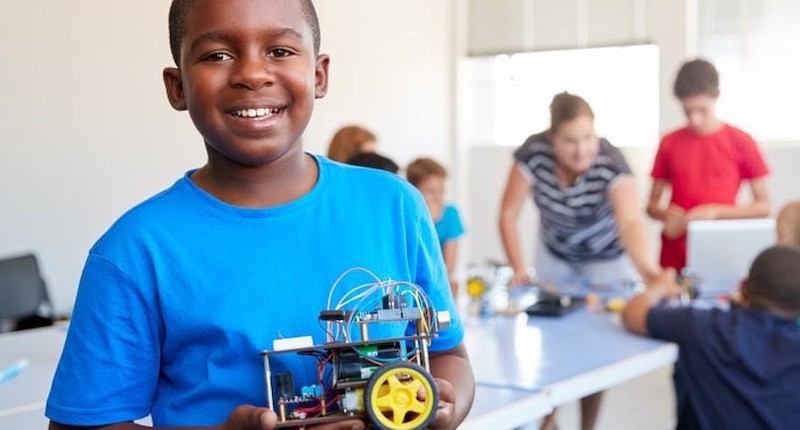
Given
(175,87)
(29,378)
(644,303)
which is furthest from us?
(644,303)

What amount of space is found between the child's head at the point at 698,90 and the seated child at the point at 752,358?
5.29 feet

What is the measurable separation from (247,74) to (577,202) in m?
2.77

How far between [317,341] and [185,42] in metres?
0.34

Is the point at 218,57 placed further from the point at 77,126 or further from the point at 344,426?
the point at 77,126

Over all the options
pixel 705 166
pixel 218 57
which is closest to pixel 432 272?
pixel 218 57

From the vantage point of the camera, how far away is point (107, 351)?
1.12 m

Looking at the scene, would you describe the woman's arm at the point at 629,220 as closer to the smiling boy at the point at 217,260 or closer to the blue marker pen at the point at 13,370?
the blue marker pen at the point at 13,370

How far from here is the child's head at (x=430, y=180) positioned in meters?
3.73

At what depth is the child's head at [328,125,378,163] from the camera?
3.90 m

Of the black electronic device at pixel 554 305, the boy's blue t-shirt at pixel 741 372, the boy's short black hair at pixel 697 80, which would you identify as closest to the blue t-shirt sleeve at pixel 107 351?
the boy's blue t-shirt at pixel 741 372

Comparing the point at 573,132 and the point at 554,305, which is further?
the point at 573,132

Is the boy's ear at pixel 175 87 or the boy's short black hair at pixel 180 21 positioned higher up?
the boy's short black hair at pixel 180 21

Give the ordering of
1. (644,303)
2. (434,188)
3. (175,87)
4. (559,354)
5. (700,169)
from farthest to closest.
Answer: (700,169) < (434,188) < (644,303) < (559,354) < (175,87)

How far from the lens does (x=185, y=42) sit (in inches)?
45.5
